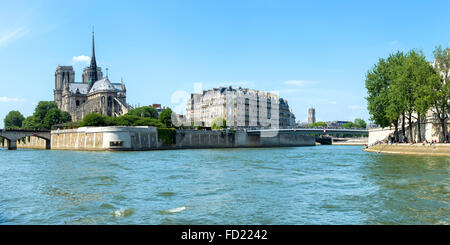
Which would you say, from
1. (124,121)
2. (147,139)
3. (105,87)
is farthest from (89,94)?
(147,139)

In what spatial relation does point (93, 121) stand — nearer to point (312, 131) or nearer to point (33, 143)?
point (33, 143)

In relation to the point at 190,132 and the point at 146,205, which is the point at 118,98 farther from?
the point at 146,205

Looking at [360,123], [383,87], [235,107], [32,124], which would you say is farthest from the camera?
[360,123]

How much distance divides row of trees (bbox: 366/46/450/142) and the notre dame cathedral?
8221 cm

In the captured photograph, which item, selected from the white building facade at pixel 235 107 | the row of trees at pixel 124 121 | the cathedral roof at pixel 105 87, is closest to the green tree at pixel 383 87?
the row of trees at pixel 124 121

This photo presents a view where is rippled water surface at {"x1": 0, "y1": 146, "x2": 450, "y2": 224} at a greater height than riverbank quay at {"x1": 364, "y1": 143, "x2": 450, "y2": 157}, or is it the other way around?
riverbank quay at {"x1": 364, "y1": 143, "x2": 450, "y2": 157}

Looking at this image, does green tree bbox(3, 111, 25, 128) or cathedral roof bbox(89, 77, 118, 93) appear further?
green tree bbox(3, 111, 25, 128)

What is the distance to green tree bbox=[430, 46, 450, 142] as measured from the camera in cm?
4153

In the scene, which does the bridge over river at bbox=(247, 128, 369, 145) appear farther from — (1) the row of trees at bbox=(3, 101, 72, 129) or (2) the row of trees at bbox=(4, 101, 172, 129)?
(1) the row of trees at bbox=(3, 101, 72, 129)

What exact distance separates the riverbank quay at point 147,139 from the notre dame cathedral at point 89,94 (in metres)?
28.2

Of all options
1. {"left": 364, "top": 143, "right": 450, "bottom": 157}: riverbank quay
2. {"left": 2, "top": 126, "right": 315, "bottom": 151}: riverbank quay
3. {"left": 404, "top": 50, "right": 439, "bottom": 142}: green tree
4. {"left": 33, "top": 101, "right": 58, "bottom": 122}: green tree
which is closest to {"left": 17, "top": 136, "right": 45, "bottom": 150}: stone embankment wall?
{"left": 2, "top": 126, "right": 315, "bottom": 151}: riverbank quay

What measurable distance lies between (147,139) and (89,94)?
78.3m

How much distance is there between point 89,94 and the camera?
136 m

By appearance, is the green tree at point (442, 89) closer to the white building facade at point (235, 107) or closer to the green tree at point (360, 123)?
the white building facade at point (235, 107)
